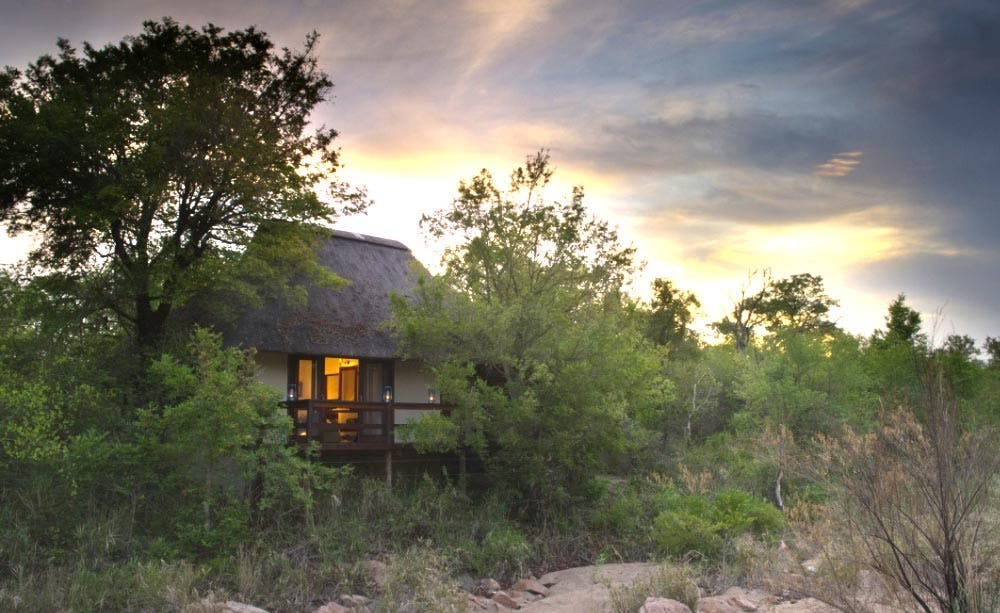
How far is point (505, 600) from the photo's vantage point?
1204 cm

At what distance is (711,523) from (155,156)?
12.8m

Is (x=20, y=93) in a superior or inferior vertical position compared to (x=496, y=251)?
superior

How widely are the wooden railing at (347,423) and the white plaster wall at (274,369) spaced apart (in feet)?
4.07

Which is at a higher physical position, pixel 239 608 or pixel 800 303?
pixel 800 303

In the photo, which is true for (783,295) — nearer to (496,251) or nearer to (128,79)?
(496,251)

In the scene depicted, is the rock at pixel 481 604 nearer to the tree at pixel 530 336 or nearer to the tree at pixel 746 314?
the tree at pixel 530 336

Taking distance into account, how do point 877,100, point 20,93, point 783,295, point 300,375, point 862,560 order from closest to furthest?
point 862,560
point 877,100
point 20,93
point 300,375
point 783,295

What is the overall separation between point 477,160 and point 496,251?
2225mm

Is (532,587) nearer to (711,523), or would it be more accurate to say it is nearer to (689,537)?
(689,537)

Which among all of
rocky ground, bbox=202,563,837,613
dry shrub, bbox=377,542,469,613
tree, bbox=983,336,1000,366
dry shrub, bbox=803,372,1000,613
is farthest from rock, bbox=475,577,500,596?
tree, bbox=983,336,1000,366

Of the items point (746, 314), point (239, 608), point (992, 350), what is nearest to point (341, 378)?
point (239, 608)

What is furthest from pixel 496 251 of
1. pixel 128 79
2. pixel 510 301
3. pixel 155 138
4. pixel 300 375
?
pixel 128 79

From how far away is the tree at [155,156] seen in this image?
13.8m

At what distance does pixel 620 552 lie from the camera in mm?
14703
